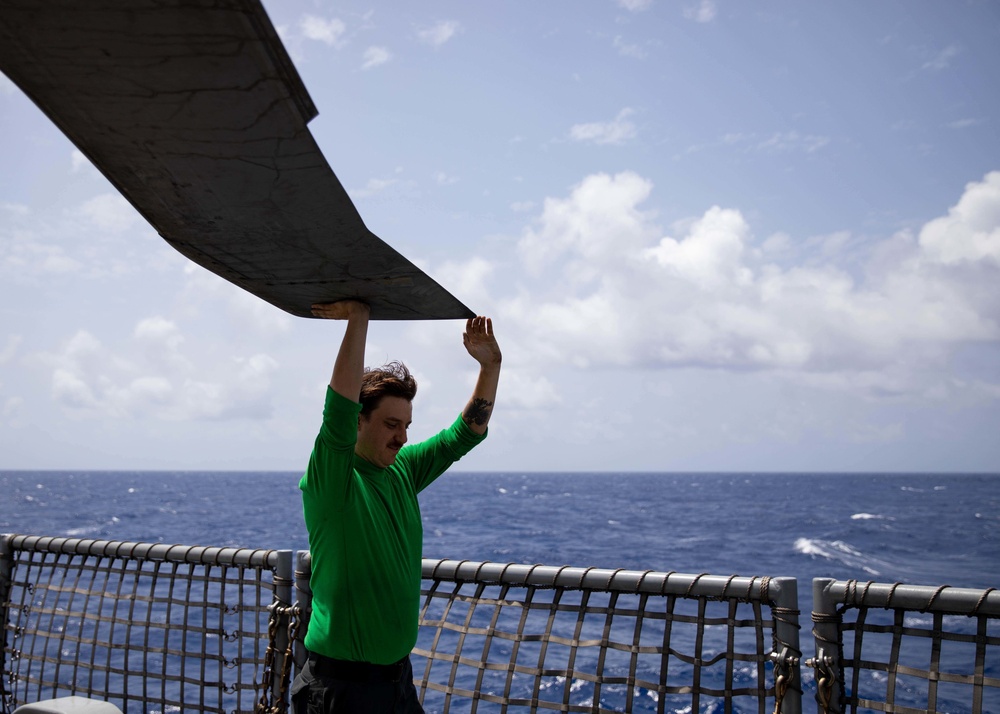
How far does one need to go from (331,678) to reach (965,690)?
46.2 feet

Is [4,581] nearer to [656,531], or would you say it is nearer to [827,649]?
[827,649]

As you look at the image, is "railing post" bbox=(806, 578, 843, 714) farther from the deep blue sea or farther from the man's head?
the deep blue sea

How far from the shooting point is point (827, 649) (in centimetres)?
254

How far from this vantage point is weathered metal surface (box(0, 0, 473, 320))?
4.24 ft

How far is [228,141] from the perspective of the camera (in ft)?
5.13

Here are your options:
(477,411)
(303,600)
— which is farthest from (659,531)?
(477,411)

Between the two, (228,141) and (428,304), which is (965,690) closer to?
(428,304)

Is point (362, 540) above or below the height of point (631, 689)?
above

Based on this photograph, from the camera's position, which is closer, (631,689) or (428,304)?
(428,304)

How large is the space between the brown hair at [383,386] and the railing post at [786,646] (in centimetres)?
138

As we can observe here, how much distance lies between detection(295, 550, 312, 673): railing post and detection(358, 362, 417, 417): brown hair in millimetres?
1057

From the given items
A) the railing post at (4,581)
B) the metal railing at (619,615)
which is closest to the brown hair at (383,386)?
the metal railing at (619,615)

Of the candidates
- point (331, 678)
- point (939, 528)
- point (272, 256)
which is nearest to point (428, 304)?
point (272, 256)

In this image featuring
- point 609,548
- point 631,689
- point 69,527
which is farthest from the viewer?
point 69,527
